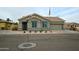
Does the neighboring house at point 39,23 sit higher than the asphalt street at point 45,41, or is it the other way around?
the neighboring house at point 39,23

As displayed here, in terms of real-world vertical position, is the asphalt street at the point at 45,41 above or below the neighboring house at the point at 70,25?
below

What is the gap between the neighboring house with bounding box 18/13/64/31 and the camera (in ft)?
17.5

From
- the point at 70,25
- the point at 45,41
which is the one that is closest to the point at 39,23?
the point at 45,41

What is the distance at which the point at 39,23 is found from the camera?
5.38 m

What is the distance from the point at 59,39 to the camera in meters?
5.34

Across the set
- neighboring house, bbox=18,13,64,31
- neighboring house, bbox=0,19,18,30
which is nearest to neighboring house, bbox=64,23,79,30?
neighboring house, bbox=18,13,64,31

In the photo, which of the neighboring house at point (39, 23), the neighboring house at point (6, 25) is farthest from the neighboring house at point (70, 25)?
the neighboring house at point (6, 25)

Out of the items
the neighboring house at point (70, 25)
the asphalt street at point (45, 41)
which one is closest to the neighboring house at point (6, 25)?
the asphalt street at point (45, 41)

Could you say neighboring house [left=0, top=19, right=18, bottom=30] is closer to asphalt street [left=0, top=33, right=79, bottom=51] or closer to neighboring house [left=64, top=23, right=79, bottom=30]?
asphalt street [left=0, top=33, right=79, bottom=51]

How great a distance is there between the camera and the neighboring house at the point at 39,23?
210 inches

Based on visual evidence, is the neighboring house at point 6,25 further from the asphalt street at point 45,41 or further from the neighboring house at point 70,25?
the neighboring house at point 70,25

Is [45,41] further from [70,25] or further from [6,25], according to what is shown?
[6,25]

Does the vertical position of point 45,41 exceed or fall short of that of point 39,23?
it falls short

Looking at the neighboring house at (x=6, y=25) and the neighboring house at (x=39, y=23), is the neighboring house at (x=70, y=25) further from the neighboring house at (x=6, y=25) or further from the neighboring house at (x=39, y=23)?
the neighboring house at (x=6, y=25)
